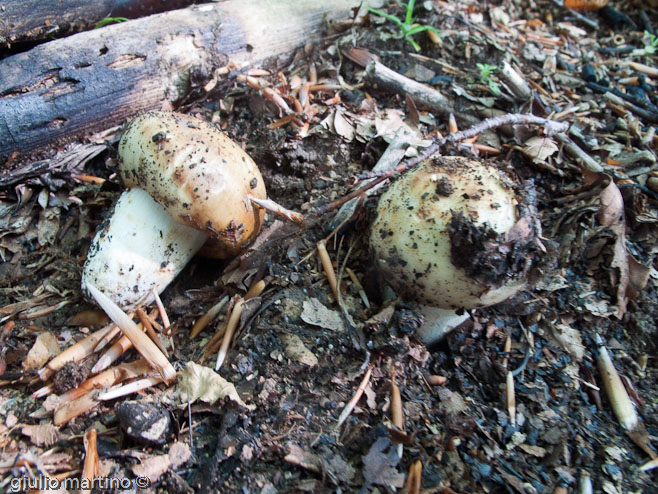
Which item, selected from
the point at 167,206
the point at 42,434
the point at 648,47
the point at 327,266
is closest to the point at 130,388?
the point at 42,434

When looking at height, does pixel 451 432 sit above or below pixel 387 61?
below

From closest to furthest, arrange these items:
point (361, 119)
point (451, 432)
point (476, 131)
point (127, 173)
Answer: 1. point (451, 432)
2. point (127, 173)
3. point (476, 131)
4. point (361, 119)

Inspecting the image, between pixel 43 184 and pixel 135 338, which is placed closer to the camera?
pixel 135 338

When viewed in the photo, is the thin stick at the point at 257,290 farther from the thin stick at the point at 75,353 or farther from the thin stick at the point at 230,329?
the thin stick at the point at 75,353

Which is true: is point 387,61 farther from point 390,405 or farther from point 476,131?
point 390,405

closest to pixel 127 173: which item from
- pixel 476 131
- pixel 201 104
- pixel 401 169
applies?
pixel 201 104

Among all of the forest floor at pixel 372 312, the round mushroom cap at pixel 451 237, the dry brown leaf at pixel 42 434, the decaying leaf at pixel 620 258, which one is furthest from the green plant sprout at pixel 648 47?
the dry brown leaf at pixel 42 434

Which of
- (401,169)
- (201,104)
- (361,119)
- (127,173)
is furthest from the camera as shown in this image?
(201,104)
